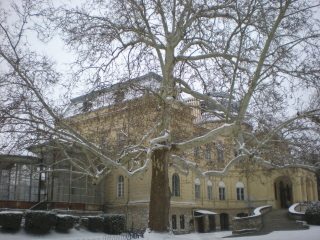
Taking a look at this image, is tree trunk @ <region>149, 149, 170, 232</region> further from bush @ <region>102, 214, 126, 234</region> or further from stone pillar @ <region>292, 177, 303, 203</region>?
stone pillar @ <region>292, 177, 303, 203</region>

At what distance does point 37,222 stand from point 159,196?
1468cm

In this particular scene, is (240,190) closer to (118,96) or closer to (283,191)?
(283,191)

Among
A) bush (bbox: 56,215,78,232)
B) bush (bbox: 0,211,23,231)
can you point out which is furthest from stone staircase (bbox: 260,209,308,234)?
bush (bbox: 0,211,23,231)

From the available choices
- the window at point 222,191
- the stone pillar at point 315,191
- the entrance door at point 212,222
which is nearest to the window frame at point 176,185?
the entrance door at point 212,222

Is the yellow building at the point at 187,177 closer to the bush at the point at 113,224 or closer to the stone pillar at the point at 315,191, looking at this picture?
the stone pillar at the point at 315,191

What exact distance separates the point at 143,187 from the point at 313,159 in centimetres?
2028

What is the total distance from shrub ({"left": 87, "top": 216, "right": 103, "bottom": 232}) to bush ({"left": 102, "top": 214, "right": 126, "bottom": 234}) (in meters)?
0.38

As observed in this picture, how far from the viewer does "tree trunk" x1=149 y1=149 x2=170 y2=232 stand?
46.6ft

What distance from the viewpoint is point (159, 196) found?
14.6m

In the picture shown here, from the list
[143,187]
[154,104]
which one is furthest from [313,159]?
[143,187]

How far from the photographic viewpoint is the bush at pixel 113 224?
103ft

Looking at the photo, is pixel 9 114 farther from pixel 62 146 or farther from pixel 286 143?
pixel 286 143

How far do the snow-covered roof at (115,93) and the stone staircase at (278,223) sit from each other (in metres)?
15.5

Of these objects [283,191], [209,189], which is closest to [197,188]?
[209,189]
